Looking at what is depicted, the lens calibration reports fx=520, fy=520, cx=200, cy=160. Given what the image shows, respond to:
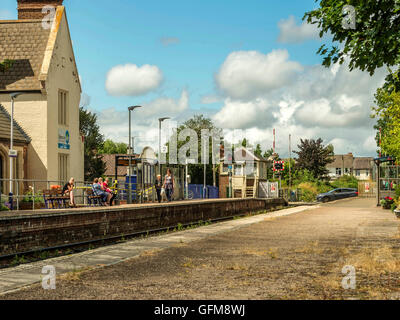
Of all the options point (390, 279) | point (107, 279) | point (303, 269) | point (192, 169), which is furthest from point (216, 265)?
point (192, 169)

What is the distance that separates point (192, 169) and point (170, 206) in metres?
34.4

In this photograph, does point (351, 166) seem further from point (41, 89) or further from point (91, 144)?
point (41, 89)

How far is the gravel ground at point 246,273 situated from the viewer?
6.89 m

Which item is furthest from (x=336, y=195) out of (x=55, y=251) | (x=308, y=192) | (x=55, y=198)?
(x=55, y=251)

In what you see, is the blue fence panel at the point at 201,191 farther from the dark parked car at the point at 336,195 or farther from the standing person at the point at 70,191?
the standing person at the point at 70,191

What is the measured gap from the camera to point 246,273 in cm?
857

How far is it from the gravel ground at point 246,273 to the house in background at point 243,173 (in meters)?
36.6

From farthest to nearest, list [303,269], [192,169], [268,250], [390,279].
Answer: [192,169] < [268,250] < [303,269] < [390,279]

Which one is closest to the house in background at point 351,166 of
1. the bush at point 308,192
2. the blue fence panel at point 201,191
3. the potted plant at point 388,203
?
the bush at point 308,192

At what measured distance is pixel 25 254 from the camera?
12602mm

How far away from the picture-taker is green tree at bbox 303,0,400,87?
31.7 feet

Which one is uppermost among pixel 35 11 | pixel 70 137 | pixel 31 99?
pixel 35 11

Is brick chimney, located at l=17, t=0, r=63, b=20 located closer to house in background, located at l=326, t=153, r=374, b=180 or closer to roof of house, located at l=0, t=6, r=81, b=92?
roof of house, located at l=0, t=6, r=81, b=92
